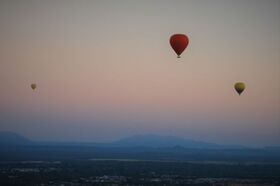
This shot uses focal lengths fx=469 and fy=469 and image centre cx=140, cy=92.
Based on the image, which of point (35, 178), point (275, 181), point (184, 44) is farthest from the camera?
point (275, 181)

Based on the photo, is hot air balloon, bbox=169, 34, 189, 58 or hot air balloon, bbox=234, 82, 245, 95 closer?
hot air balloon, bbox=169, 34, 189, 58

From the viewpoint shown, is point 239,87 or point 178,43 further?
point 239,87

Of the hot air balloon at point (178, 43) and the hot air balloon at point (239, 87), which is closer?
the hot air balloon at point (178, 43)

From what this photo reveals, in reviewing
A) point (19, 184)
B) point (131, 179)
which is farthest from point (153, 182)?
point (19, 184)

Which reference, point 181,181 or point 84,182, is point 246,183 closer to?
point 181,181
